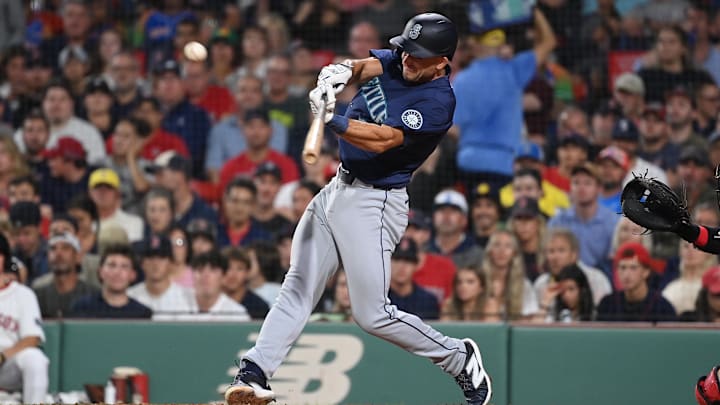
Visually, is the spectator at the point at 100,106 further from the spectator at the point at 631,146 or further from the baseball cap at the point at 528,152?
the spectator at the point at 631,146

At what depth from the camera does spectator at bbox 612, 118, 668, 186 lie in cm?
797

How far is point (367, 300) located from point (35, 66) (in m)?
5.47

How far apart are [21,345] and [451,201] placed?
2.78 metres

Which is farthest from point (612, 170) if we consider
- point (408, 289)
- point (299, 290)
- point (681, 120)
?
point (299, 290)

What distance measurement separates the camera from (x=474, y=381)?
5.09 meters

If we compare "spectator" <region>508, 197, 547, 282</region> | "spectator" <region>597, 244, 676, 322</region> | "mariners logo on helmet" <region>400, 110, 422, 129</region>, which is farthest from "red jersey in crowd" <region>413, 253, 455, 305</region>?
"mariners logo on helmet" <region>400, 110, 422, 129</region>

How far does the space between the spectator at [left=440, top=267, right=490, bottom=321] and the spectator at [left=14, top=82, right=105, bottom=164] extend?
300 cm

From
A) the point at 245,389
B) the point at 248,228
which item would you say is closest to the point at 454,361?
the point at 245,389

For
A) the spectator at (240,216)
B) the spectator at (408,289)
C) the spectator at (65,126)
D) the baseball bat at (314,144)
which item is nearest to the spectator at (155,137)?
the spectator at (65,126)

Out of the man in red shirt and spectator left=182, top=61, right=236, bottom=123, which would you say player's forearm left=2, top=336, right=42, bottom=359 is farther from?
spectator left=182, top=61, right=236, bottom=123

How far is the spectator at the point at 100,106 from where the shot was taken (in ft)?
29.6

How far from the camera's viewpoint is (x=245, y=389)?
4680 mm

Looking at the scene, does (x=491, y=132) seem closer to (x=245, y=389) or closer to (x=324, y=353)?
(x=324, y=353)

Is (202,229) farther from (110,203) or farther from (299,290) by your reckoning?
(299,290)
